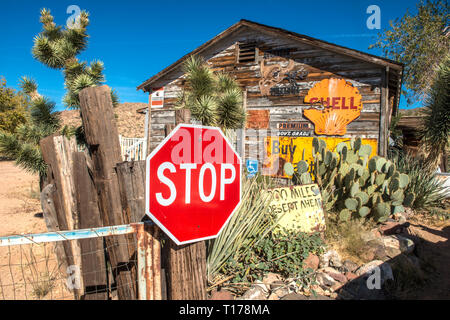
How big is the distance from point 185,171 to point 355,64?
7.91 metres

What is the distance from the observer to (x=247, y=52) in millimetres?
10102

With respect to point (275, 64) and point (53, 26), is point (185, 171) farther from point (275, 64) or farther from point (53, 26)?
point (53, 26)

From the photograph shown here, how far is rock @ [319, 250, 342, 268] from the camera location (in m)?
4.19

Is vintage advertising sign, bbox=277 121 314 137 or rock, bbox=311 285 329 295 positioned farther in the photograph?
vintage advertising sign, bbox=277 121 314 137

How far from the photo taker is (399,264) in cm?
436

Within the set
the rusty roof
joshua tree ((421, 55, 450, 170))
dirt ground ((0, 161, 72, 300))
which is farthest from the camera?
joshua tree ((421, 55, 450, 170))

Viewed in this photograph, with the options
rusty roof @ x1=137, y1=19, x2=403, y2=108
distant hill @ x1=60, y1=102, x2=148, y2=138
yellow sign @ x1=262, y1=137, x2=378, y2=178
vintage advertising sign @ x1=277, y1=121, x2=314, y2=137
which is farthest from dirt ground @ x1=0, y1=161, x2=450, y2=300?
distant hill @ x1=60, y1=102, x2=148, y2=138

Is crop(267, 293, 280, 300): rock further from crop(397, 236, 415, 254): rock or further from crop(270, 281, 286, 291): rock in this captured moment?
crop(397, 236, 415, 254): rock

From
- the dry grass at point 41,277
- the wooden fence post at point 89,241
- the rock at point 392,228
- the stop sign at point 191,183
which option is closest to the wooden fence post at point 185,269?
the stop sign at point 191,183

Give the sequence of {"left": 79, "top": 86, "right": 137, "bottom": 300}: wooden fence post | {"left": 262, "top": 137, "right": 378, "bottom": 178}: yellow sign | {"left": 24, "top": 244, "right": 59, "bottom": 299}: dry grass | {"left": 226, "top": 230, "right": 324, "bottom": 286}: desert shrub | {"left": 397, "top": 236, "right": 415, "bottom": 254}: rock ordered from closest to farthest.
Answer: {"left": 79, "top": 86, "right": 137, "bottom": 300}: wooden fence post
{"left": 226, "top": 230, "right": 324, "bottom": 286}: desert shrub
{"left": 24, "top": 244, "right": 59, "bottom": 299}: dry grass
{"left": 397, "top": 236, "right": 415, "bottom": 254}: rock
{"left": 262, "top": 137, "right": 378, "bottom": 178}: yellow sign

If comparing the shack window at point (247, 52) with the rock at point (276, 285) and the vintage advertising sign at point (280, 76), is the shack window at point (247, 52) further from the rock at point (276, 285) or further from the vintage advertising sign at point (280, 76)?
the rock at point (276, 285)

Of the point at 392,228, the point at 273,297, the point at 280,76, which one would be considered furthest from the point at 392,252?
the point at 280,76

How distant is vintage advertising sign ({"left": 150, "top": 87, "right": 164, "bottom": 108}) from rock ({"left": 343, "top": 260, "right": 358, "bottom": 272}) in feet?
30.2

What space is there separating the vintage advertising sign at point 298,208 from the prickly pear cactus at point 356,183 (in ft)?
1.77
